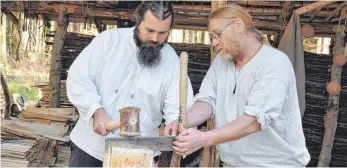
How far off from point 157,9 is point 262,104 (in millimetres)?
989

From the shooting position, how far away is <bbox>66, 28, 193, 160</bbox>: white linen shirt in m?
3.01

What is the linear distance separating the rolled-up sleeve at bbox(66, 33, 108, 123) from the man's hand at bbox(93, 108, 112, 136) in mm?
36

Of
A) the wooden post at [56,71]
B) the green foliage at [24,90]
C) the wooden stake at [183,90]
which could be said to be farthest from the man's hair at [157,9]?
the green foliage at [24,90]

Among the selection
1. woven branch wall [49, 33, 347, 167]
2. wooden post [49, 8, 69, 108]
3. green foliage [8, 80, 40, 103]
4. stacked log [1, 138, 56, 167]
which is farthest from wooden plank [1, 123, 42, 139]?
green foliage [8, 80, 40, 103]

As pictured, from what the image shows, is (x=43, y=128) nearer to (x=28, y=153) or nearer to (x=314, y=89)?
(x=28, y=153)

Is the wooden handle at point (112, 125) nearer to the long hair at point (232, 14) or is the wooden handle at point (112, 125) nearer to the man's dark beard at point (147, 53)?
the man's dark beard at point (147, 53)

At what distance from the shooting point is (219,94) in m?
2.79

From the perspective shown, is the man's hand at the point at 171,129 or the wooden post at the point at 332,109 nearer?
the man's hand at the point at 171,129

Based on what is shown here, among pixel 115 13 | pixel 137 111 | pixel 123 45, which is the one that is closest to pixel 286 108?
pixel 137 111

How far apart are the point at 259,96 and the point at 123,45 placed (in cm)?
112

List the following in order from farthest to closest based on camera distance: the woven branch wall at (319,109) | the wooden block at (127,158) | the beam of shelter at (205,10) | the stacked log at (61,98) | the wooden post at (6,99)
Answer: the wooden post at (6,99) < the stacked log at (61,98) < the woven branch wall at (319,109) < the beam of shelter at (205,10) < the wooden block at (127,158)

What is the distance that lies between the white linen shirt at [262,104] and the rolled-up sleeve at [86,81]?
67 centimetres

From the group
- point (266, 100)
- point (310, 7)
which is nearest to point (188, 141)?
point (266, 100)

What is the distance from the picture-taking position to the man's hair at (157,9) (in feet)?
9.55
